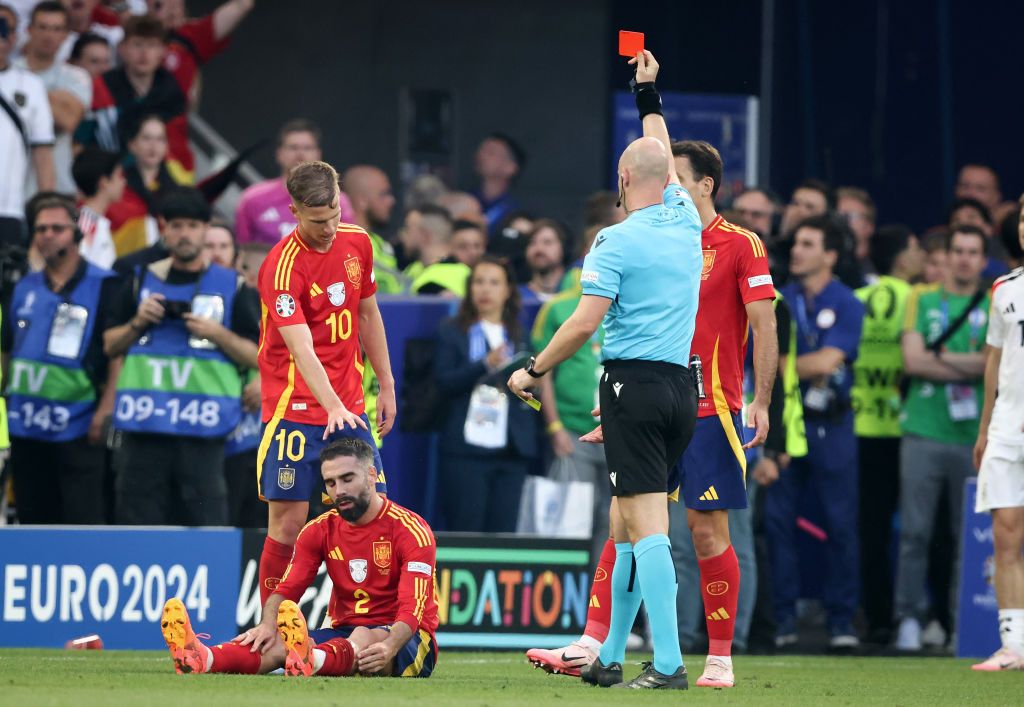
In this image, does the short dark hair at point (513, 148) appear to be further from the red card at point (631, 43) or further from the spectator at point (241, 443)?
the red card at point (631, 43)

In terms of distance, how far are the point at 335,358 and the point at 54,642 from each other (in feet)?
9.69

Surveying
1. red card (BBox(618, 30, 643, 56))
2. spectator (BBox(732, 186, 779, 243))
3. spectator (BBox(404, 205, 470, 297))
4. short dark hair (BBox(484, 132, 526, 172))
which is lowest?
spectator (BBox(404, 205, 470, 297))

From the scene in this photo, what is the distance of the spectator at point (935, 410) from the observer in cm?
1253

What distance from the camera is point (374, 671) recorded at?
26.5ft

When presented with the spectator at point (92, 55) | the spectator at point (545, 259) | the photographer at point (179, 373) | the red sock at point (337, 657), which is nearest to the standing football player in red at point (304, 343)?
the red sock at point (337, 657)

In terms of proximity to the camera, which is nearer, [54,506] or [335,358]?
[335,358]

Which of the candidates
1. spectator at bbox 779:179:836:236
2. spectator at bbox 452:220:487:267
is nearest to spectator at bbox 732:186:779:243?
spectator at bbox 779:179:836:236

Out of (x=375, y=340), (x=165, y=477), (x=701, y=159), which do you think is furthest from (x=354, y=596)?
(x=165, y=477)

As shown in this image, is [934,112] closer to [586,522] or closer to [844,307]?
[844,307]

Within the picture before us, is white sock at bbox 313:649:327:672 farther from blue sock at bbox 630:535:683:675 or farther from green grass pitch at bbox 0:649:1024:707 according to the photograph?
blue sock at bbox 630:535:683:675

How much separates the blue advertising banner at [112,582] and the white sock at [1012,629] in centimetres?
420

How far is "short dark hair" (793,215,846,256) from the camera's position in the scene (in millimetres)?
12602

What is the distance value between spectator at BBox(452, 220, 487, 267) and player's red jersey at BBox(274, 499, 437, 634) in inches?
203

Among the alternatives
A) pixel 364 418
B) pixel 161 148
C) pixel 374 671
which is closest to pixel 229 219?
pixel 161 148
